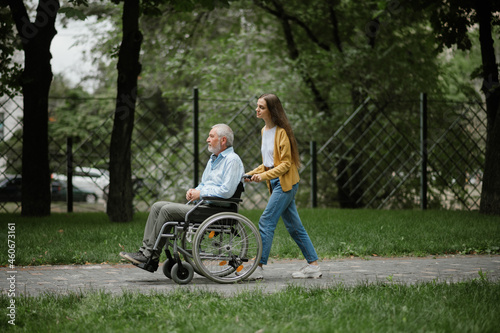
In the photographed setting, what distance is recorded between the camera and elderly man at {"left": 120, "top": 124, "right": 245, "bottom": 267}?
223 inches

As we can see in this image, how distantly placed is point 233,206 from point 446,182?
33.6 feet

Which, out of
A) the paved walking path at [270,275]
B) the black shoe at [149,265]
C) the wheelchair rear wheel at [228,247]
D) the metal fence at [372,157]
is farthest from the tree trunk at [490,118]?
the black shoe at [149,265]

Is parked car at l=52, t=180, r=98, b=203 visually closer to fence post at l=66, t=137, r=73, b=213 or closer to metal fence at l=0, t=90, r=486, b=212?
metal fence at l=0, t=90, r=486, b=212

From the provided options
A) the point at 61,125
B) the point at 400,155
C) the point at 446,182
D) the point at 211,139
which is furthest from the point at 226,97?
the point at 211,139

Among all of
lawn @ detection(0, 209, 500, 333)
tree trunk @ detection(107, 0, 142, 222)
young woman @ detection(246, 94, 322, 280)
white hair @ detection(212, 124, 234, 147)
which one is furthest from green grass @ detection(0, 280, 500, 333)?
tree trunk @ detection(107, 0, 142, 222)

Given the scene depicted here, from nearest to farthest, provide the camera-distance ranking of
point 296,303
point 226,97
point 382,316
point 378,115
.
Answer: point 382,316 < point 296,303 < point 378,115 < point 226,97

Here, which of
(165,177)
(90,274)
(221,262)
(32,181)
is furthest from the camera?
(165,177)

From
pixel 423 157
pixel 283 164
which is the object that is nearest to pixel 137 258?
pixel 283 164

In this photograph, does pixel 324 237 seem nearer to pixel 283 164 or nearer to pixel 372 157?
pixel 283 164

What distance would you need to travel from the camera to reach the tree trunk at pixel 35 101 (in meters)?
10.9

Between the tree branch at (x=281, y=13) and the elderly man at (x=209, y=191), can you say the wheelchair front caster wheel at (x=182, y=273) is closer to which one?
the elderly man at (x=209, y=191)

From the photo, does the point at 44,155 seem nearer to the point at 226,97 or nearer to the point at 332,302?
the point at 226,97

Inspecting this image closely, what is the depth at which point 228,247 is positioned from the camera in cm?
580

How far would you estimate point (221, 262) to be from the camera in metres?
5.82
